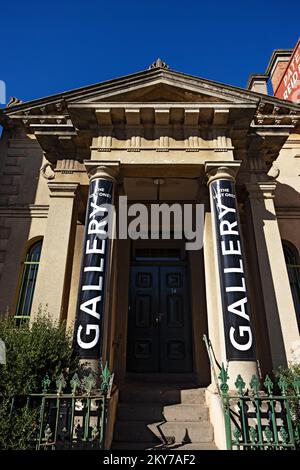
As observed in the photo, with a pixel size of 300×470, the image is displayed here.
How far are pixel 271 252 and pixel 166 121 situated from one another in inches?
158

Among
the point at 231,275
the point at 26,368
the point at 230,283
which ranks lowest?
the point at 26,368

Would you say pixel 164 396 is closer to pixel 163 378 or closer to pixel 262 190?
pixel 163 378

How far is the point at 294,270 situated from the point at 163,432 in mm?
5905

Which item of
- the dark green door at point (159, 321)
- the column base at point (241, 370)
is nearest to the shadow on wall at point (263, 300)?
the column base at point (241, 370)

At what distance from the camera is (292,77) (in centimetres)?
1305

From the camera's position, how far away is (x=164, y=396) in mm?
6430

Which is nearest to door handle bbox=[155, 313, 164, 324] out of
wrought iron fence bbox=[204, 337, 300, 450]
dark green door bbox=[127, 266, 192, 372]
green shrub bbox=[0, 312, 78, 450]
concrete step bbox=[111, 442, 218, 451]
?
dark green door bbox=[127, 266, 192, 372]

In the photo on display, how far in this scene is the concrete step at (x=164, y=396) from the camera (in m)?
6.39

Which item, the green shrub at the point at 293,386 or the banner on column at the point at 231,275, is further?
the banner on column at the point at 231,275

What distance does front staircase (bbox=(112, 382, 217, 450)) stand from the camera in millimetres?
5320

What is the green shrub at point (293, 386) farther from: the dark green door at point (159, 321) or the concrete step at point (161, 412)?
the dark green door at point (159, 321)

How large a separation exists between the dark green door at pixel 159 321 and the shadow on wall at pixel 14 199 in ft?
11.0

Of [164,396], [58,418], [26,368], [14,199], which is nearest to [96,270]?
[26,368]
